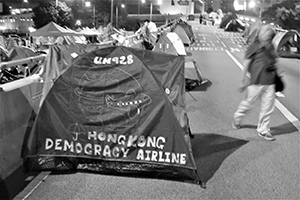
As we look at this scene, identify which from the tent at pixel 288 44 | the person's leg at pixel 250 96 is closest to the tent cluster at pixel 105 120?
the person's leg at pixel 250 96

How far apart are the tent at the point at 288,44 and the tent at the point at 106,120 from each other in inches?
723

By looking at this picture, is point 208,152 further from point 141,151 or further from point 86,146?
point 86,146

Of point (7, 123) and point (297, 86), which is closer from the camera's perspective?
point (7, 123)

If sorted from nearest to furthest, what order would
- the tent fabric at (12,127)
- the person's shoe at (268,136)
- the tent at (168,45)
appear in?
the tent fabric at (12,127) → the person's shoe at (268,136) → the tent at (168,45)

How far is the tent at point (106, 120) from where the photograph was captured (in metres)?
5.27

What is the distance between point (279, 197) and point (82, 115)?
2685mm

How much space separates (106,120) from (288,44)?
19.8 meters

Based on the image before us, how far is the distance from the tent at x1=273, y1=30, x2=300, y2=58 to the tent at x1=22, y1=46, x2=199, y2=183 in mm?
18354

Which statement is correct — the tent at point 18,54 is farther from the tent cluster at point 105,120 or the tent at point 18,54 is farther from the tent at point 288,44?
the tent at point 288,44

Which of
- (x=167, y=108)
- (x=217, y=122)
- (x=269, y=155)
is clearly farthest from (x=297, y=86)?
(x=167, y=108)

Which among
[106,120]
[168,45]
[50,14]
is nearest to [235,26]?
[50,14]

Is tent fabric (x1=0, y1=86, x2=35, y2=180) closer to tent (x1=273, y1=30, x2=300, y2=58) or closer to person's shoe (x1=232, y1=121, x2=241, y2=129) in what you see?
person's shoe (x1=232, y1=121, x2=241, y2=129)

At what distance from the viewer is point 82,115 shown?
17.6ft

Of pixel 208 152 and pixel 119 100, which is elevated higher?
pixel 119 100
